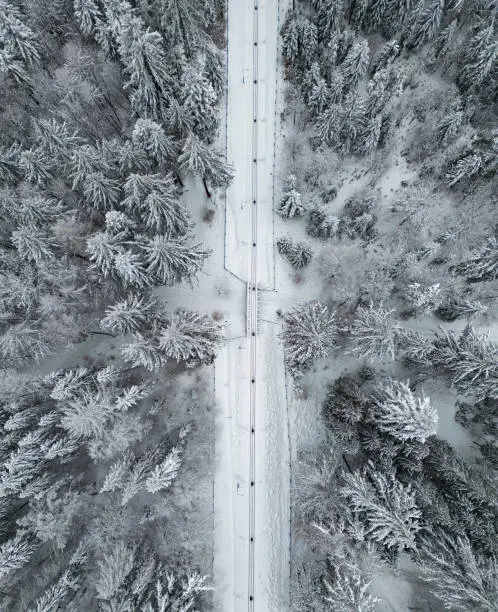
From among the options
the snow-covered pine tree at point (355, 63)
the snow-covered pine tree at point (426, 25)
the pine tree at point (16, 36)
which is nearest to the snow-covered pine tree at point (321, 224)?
the snow-covered pine tree at point (355, 63)

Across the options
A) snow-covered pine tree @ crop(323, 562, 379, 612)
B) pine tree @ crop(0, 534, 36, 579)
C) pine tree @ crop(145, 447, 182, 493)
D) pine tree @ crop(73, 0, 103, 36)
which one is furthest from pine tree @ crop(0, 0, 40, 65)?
snow-covered pine tree @ crop(323, 562, 379, 612)

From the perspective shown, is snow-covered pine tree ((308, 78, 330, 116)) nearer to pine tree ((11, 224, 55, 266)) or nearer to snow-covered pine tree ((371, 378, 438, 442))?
snow-covered pine tree ((371, 378, 438, 442))

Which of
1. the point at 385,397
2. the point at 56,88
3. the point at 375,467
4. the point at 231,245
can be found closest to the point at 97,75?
the point at 56,88

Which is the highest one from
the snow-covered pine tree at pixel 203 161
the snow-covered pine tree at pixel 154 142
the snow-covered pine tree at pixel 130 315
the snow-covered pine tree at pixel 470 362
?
the snow-covered pine tree at pixel 154 142

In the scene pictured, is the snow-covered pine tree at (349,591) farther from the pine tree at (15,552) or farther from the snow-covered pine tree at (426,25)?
the snow-covered pine tree at (426,25)

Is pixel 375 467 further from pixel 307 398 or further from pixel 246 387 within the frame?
pixel 246 387

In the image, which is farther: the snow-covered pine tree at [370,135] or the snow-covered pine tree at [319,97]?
the snow-covered pine tree at [319,97]

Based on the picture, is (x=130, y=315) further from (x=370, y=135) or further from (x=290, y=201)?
(x=370, y=135)
